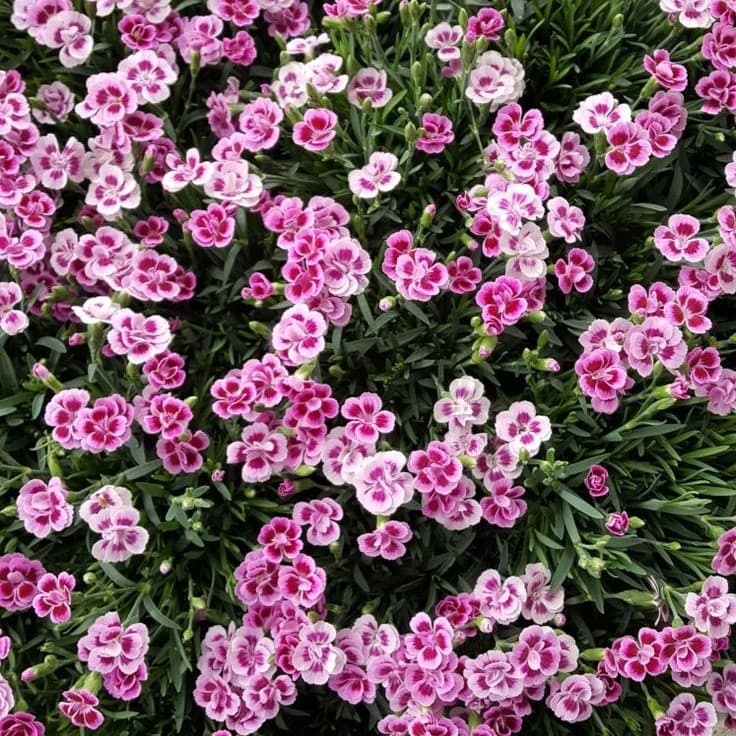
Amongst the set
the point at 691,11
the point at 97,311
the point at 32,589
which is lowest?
the point at 32,589

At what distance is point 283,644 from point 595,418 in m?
1.00

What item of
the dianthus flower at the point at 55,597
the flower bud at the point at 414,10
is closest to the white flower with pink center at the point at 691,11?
the flower bud at the point at 414,10

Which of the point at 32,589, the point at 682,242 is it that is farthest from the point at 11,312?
the point at 682,242

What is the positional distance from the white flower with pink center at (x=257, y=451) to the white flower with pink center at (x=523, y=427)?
551 mm

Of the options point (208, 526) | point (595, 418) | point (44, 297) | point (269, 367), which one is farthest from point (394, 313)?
point (44, 297)

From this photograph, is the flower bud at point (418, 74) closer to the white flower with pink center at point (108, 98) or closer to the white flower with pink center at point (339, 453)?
the white flower with pink center at point (108, 98)

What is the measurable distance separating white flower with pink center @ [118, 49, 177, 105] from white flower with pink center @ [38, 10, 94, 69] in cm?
18

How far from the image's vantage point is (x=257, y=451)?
215 cm

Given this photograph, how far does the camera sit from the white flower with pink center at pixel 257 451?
214cm

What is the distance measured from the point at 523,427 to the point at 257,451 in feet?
2.20

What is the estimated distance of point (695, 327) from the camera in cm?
215

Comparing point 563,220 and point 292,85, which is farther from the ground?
point 292,85

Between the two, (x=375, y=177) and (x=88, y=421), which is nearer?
(x=88, y=421)

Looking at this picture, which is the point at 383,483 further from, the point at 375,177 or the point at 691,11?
the point at 691,11
